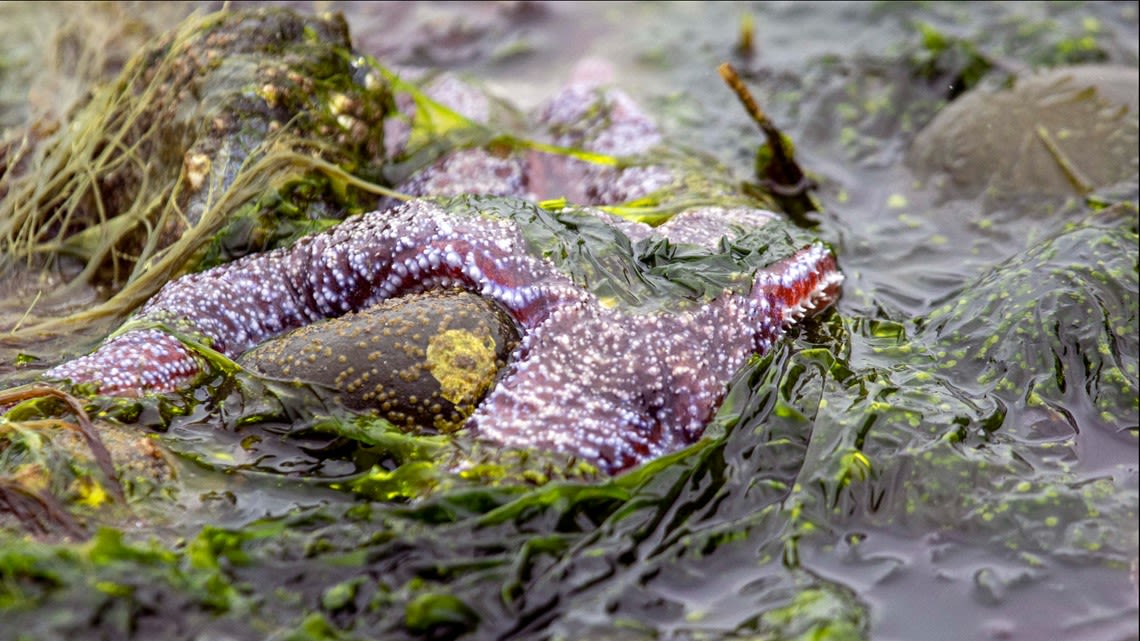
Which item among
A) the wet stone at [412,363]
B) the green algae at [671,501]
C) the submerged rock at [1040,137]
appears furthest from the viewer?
the submerged rock at [1040,137]

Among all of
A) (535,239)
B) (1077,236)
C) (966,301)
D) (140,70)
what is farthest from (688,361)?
(140,70)

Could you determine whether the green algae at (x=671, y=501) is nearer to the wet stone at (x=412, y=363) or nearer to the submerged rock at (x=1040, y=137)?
the wet stone at (x=412, y=363)

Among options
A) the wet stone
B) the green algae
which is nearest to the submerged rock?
the green algae

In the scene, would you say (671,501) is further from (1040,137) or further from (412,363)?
→ (1040,137)

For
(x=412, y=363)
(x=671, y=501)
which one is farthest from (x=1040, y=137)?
(x=412, y=363)

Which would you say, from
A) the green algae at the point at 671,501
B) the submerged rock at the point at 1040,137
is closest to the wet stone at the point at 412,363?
the green algae at the point at 671,501

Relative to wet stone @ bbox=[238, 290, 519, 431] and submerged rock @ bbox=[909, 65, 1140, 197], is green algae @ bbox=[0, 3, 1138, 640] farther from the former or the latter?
submerged rock @ bbox=[909, 65, 1140, 197]
